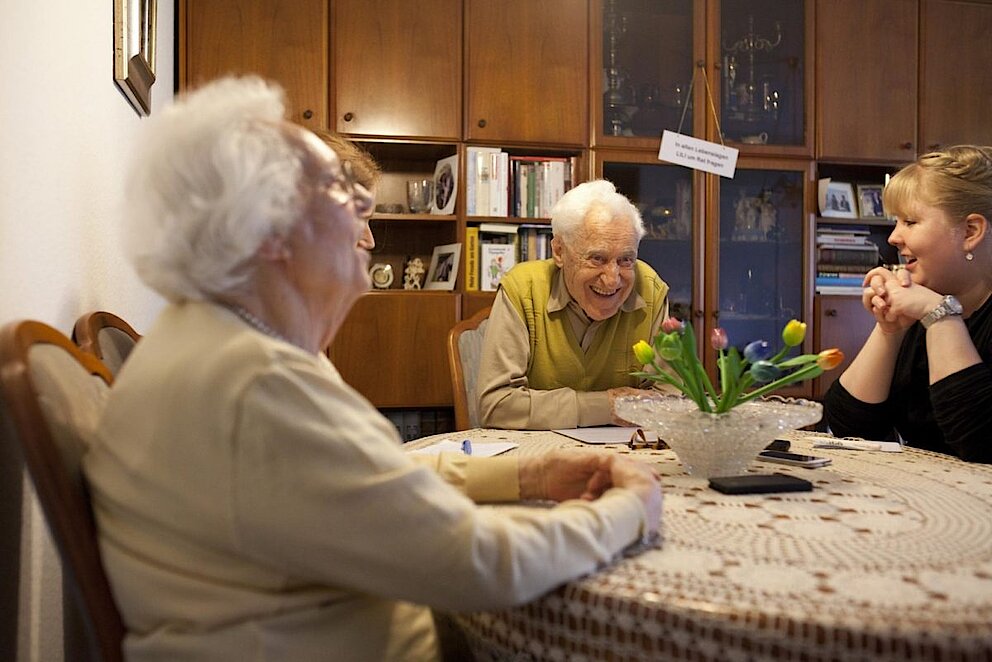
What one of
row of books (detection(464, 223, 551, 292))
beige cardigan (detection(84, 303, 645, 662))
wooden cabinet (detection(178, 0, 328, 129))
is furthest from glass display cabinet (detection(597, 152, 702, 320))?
beige cardigan (detection(84, 303, 645, 662))

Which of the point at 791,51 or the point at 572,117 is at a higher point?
the point at 791,51

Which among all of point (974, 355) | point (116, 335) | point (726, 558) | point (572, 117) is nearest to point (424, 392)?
point (572, 117)

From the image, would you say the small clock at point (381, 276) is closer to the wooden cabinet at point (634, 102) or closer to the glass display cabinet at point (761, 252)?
the wooden cabinet at point (634, 102)

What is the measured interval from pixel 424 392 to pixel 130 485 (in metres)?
2.40

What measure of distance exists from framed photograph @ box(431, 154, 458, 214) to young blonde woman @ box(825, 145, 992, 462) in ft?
5.44

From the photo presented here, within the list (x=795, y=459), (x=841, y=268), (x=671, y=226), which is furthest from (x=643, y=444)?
(x=841, y=268)

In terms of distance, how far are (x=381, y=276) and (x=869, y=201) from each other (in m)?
2.14

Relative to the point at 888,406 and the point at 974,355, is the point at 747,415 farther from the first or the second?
the point at 888,406

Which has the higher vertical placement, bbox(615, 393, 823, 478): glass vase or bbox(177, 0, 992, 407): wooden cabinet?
bbox(177, 0, 992, 407): wooden cabinet

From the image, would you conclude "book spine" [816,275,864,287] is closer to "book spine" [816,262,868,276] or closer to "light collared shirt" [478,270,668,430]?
"book spine" [816,262,868,276]

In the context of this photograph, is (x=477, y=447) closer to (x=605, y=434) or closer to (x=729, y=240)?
(x=605, y=434)

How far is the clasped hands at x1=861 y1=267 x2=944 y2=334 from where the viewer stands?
1.81 meters

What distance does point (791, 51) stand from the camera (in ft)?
11.4

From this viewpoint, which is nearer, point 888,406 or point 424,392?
point 888,406
